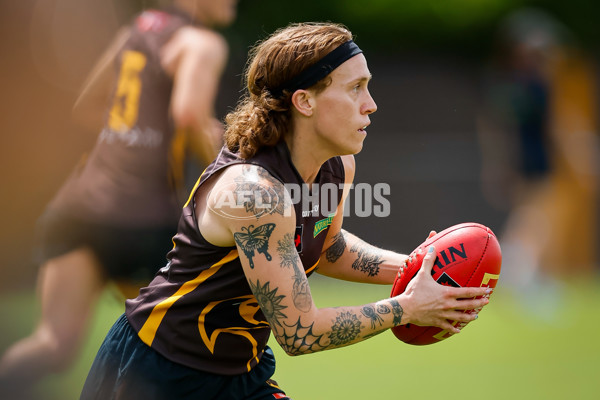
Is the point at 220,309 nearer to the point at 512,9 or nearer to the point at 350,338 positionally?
the point at 350,338

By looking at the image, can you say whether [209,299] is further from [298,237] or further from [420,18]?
[420,18]

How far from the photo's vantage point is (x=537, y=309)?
29.1 ft

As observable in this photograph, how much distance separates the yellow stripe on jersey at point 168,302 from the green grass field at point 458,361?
163cm

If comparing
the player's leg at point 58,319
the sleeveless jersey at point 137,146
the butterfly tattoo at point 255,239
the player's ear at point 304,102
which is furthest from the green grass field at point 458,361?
the player's ear at point 304,102

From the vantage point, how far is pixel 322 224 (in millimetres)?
3041

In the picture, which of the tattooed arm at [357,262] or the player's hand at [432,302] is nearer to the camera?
the player's hand at [432,302]

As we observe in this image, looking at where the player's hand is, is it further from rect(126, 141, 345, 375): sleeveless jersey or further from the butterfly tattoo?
the butterfly tattoo

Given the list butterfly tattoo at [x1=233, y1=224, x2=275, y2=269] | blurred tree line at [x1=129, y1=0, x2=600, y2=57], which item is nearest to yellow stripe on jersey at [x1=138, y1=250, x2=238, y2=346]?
butterfly tattoo at [x1=233, y1=224, x2=275, y2=269]

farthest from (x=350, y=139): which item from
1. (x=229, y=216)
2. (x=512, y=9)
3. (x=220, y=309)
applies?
(x=512, y=9)

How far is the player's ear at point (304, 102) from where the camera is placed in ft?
9.48

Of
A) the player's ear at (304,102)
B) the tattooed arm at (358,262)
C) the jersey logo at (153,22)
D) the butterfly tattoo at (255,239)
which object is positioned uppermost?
the player's ear at (304,102)

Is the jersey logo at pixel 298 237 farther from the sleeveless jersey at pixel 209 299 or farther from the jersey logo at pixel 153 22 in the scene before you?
the jersey logo at pixel 153 22

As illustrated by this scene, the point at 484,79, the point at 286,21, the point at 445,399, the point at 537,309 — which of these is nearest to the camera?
the point at 445,399

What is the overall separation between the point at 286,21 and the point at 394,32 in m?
2.10
